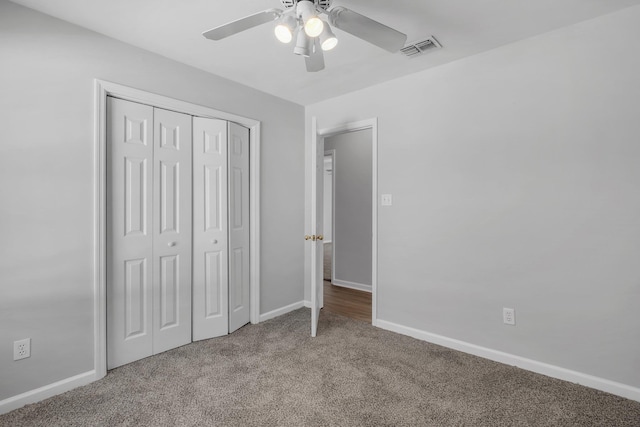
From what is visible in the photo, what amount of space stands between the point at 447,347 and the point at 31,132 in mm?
3458

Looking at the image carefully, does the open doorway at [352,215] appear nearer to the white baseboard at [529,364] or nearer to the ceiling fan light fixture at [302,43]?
the white baseboard at [529,364]

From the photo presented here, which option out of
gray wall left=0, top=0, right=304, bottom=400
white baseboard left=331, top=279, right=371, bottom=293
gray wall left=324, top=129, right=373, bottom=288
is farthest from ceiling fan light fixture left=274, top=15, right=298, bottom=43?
white baseboard left=331, top=279, right=371, bottom=293

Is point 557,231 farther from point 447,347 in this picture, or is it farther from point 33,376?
point 33,376

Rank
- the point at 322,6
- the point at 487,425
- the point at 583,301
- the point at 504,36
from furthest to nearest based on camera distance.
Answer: the point at 504,36, the point at 583,301, the point at 487,425, the point at 322,6

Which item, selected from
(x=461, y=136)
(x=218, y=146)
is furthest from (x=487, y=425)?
(x=218, y=146)

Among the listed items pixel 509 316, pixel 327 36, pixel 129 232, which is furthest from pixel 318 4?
pixel 509 316

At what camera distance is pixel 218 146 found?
2869 millimetres

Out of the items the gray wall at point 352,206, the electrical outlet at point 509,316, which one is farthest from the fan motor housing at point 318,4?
the gray wall at point 352,206

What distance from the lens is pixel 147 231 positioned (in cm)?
245

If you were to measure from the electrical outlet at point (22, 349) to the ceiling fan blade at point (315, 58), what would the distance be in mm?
2455

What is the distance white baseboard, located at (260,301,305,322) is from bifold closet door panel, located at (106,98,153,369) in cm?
114

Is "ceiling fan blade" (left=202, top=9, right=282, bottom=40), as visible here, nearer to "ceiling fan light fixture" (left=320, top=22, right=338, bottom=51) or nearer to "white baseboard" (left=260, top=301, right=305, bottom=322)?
"ceiling fan light fixture" (left=320, top=22, right=338, bottom=51)

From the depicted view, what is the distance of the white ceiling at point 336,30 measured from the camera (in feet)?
6.13

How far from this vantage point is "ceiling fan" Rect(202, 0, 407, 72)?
144 cm
